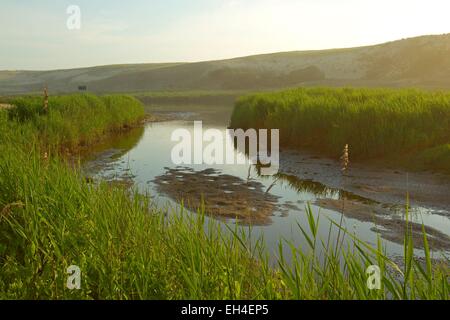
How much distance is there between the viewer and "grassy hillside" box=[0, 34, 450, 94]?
64188mm

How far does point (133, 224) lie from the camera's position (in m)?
4.14

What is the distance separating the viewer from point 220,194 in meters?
8.64

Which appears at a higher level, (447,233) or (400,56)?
(400,56)

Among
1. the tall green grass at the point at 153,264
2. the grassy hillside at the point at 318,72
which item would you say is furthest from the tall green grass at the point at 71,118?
the grassy hillside at the point at 318,72

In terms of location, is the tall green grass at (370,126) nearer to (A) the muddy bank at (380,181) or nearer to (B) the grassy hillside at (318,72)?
(A) the muddy bank at (380,181)

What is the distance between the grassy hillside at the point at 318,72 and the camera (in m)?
64.2

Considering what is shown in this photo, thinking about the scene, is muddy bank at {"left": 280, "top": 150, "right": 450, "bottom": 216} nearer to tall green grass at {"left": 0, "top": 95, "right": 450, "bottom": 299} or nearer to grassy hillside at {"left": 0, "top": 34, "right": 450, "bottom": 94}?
tall green grass at {"left": 0, "top": 95, "right": 450, "bottom": 299}

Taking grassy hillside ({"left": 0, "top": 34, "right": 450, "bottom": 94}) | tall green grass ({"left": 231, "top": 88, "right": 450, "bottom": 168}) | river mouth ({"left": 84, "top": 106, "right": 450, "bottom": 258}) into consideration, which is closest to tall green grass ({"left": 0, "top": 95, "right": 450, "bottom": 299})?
river mouth ({"left": 84, "top": 106, "right": 450, "bottom": 258})

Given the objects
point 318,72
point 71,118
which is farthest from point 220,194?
point 318,72

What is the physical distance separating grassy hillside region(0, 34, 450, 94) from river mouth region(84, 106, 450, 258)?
4581 cm

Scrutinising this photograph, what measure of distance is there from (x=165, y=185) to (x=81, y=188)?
14.3 feet

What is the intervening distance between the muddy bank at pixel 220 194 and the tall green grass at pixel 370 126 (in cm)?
349
